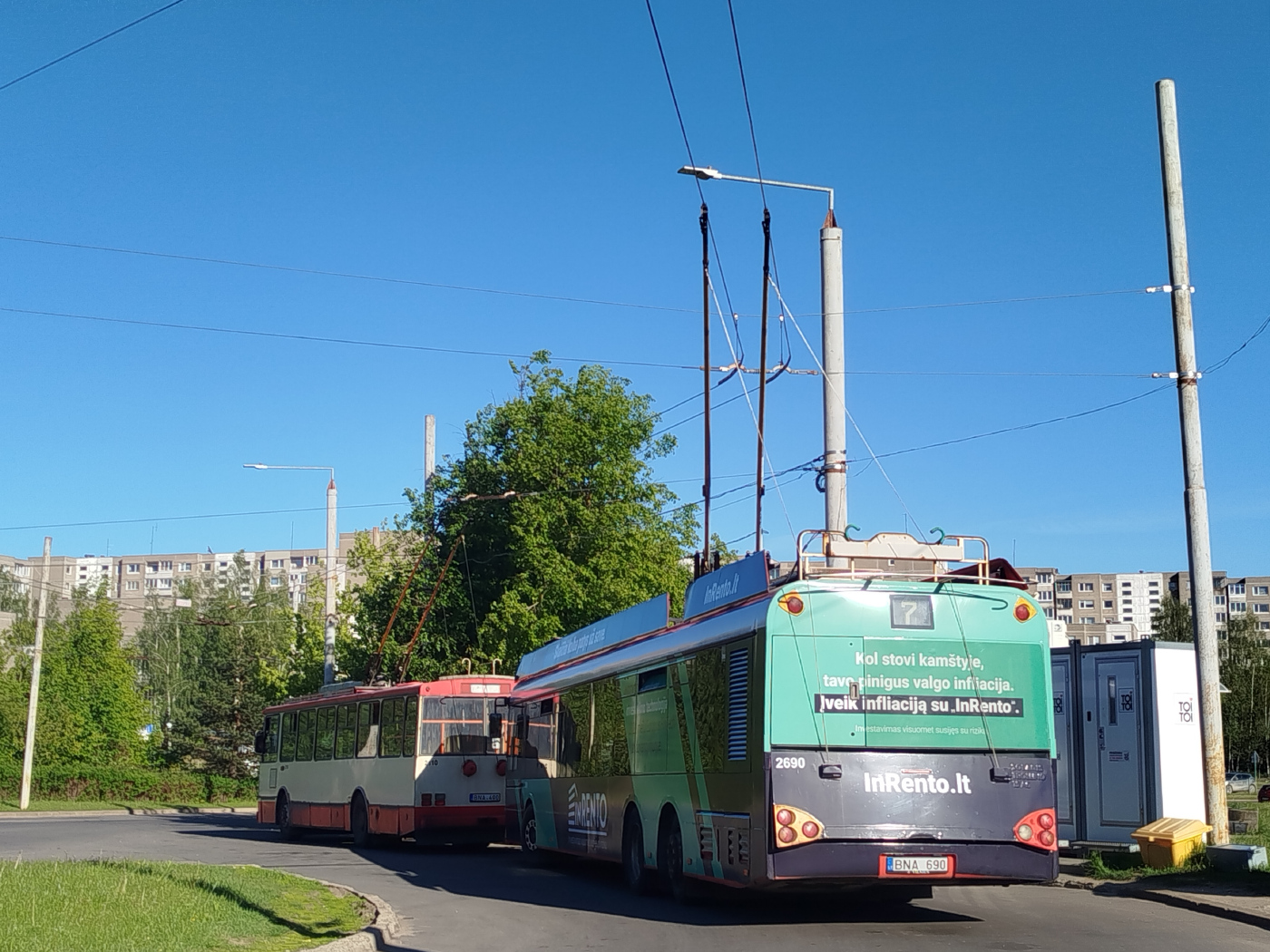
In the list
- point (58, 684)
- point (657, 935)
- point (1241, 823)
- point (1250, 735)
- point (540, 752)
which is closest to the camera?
point (657, 935)

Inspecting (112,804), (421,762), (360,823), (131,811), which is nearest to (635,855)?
(421,762)

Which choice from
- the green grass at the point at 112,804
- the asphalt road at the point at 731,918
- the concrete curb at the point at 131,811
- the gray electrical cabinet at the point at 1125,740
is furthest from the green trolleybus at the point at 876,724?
the green grass at the point at 112,804

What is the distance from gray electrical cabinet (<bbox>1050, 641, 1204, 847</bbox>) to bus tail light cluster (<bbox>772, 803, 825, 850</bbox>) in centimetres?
649

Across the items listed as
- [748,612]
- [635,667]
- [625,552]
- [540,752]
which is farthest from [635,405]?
[748,612]

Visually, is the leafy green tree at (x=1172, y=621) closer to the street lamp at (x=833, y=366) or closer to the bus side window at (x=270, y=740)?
the bus side window at (x=270, y=740)

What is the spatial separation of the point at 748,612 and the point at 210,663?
2447 inches

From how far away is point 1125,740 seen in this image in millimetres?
17688

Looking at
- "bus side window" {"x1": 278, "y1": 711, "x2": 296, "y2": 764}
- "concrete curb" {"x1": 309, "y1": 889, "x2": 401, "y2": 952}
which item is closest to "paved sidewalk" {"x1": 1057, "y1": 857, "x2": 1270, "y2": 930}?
"concrete curb" {"x1": 309, "y1": 889, "x2": 401, "y2": 952}

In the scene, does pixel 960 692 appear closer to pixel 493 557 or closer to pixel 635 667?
pixel 635 667

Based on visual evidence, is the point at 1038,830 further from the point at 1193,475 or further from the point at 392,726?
the point at 392,726

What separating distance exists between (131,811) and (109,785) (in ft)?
21.6

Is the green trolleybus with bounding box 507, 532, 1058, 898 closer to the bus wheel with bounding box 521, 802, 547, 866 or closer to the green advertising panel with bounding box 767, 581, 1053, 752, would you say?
the green advertising panel with bounding box 767, 581, 1053, 752

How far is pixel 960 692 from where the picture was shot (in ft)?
40.3

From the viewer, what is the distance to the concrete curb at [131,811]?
45750mm
